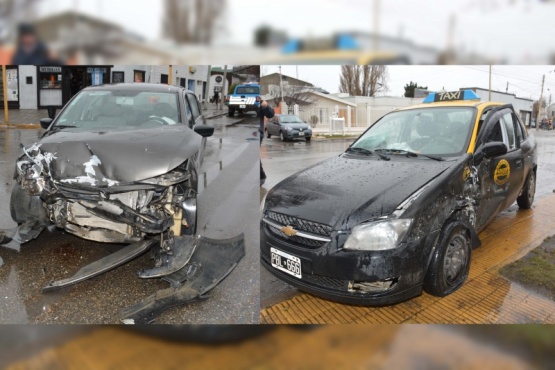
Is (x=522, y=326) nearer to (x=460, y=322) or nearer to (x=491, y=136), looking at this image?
(x=460, y=322)

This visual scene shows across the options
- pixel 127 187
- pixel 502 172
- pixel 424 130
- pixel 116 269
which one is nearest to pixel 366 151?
pixel 424 130

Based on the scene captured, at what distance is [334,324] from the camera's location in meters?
2.00

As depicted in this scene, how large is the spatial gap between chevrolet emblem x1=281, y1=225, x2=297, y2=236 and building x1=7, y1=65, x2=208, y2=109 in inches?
35.8

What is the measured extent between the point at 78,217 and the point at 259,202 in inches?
45.8

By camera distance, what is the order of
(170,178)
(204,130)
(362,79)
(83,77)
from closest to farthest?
(362,79) < (83,77) < (170,178) < (204,130)

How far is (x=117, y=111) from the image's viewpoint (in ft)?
8.93

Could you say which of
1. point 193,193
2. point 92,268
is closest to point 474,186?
point 193,193

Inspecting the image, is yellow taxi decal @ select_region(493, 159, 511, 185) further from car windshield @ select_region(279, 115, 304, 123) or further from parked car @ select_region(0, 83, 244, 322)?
parked car @ select_region(0, 83, 244, 322)

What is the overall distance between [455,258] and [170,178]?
71.4 inches

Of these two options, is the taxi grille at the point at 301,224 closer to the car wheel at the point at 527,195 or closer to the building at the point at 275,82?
the building at the point at 275,82

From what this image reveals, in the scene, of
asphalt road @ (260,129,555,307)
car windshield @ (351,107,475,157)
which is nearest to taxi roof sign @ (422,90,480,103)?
car windshield @ (351,107,475,157)

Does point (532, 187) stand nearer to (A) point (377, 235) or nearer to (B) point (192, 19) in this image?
(A) point (377, 235)

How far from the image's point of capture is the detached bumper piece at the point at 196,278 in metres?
2.17

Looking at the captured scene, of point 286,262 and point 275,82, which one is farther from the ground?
point 275,82
